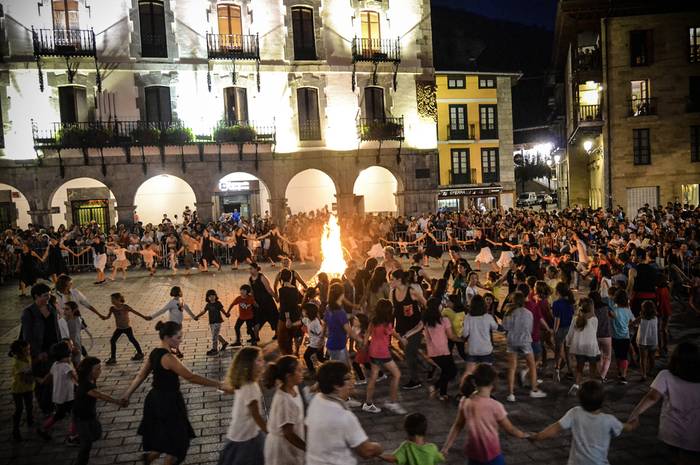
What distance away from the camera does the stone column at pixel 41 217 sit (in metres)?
25.2

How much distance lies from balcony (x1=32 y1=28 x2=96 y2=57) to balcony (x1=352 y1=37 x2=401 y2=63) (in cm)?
1232

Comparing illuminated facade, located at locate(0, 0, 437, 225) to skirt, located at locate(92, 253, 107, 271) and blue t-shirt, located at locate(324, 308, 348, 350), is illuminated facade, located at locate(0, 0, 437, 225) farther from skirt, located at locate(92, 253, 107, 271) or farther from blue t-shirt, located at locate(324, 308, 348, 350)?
blue t-shirt, located at locate(324, 308, 348, 350)

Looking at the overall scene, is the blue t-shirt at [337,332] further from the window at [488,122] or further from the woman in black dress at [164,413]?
the window at [488,122]

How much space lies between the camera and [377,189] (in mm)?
34844

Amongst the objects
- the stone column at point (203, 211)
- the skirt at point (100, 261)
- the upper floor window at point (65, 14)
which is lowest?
the skirt at point (100, 261)

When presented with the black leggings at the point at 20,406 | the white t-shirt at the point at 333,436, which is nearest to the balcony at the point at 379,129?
the black leggings at the point at 20,406

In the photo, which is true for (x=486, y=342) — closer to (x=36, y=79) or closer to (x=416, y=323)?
(x=416, y=323)

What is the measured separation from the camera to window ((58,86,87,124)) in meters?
25.5

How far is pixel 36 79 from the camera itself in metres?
25.1

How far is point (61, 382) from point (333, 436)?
4.56m

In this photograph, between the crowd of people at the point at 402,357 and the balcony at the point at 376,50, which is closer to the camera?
the crowd of people at the point at 402,357

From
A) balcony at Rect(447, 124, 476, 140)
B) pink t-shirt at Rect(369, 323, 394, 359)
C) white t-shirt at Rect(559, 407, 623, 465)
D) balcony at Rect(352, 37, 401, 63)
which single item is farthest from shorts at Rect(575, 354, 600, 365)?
balcony at Rect(447, 124, 476, 140)

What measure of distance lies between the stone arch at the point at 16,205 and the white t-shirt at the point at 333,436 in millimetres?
26169

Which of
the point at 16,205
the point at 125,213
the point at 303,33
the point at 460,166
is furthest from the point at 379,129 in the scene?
the point at 16,205
